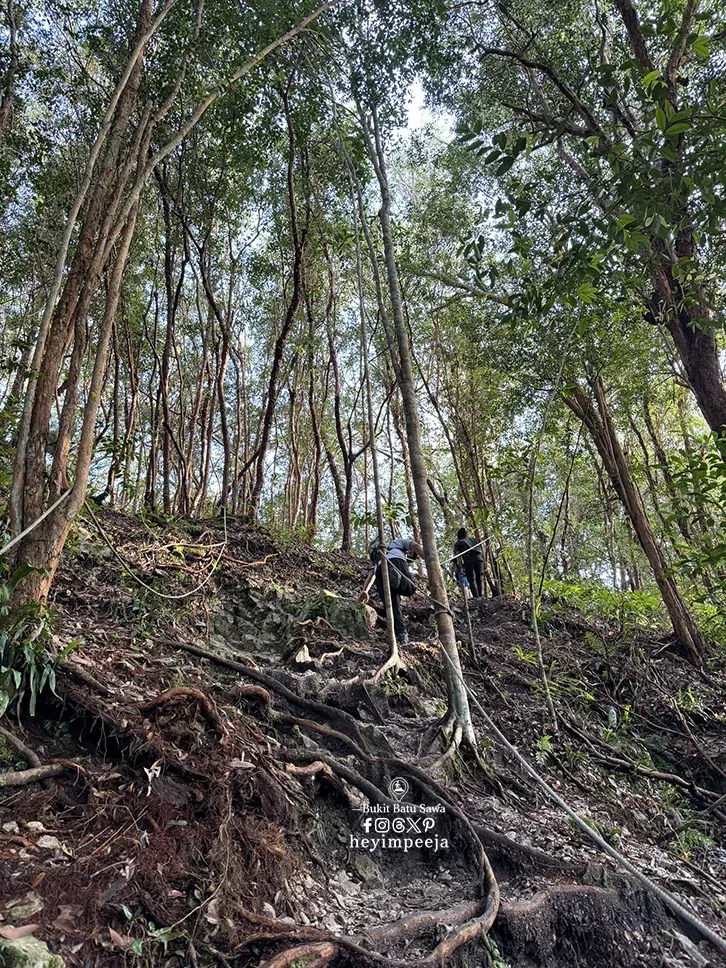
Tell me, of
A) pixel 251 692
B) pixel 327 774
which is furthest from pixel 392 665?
pixel 327 774

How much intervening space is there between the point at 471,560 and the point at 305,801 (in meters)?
7.16

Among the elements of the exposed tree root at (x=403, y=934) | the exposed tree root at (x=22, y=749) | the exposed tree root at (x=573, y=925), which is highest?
the exposed tree root at (x=22, y=749)

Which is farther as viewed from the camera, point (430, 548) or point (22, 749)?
point (430, 548)

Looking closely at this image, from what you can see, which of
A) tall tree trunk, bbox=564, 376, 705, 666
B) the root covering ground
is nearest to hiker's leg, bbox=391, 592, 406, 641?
the root covering ground

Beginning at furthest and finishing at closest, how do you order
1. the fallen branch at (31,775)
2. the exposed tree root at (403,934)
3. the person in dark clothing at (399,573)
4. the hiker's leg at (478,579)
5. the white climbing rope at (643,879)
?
the hiker's leg at (478,579), the person in dark clothing at (399,573), the fallen branch at (31,775), the exposed tree root at (403,934), the white climbing rope at (643,879)

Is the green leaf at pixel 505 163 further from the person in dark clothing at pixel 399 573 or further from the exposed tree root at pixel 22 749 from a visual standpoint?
the person in dark clothing at pixel 399 573

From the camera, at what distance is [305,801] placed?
3.50 meters

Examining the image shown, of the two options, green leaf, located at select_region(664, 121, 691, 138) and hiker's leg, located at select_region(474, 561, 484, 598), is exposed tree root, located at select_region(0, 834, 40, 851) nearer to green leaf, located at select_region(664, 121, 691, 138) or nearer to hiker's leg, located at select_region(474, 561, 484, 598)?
green leaf, located at select_region(664, 121, 691, 138)

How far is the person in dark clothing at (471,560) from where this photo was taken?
9.66 meters

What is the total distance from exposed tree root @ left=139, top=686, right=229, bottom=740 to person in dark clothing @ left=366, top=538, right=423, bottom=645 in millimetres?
3122

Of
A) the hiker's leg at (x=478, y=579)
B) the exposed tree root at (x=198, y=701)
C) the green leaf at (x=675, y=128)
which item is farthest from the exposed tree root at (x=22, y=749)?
the hiker's leg at (x=478, y=579)

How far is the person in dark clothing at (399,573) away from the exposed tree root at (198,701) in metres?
3.12

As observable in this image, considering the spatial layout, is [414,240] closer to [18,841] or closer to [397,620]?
[397,620]

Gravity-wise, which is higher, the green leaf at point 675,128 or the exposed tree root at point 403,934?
the green leaf at point 675,128
